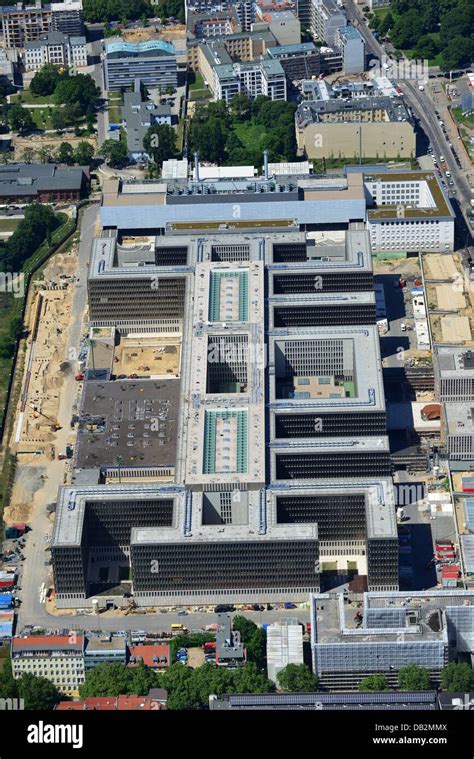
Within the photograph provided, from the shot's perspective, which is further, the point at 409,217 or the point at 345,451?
the point at 409,217

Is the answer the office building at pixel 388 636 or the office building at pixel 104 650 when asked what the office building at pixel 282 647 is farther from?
the office building at pixel 104 650

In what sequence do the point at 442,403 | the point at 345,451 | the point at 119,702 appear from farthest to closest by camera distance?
the point at 442,403
the point at 345,451
the point at 119,702

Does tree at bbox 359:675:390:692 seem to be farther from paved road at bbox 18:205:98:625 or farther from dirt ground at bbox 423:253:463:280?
dirt ground at bbox 423:253:463:280

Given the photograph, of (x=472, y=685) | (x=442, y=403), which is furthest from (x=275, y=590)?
(x=442, y=403)

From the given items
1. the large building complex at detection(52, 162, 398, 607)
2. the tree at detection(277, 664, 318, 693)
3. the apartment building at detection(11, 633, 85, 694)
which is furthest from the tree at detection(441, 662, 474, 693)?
the apartment building at detection(11, 633, 85, 694)

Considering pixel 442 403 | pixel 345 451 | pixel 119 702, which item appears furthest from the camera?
pixel 442 403

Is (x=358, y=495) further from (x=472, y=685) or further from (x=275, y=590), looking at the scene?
(x=472, y=685)

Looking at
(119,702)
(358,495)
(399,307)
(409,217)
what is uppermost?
(409,217)
